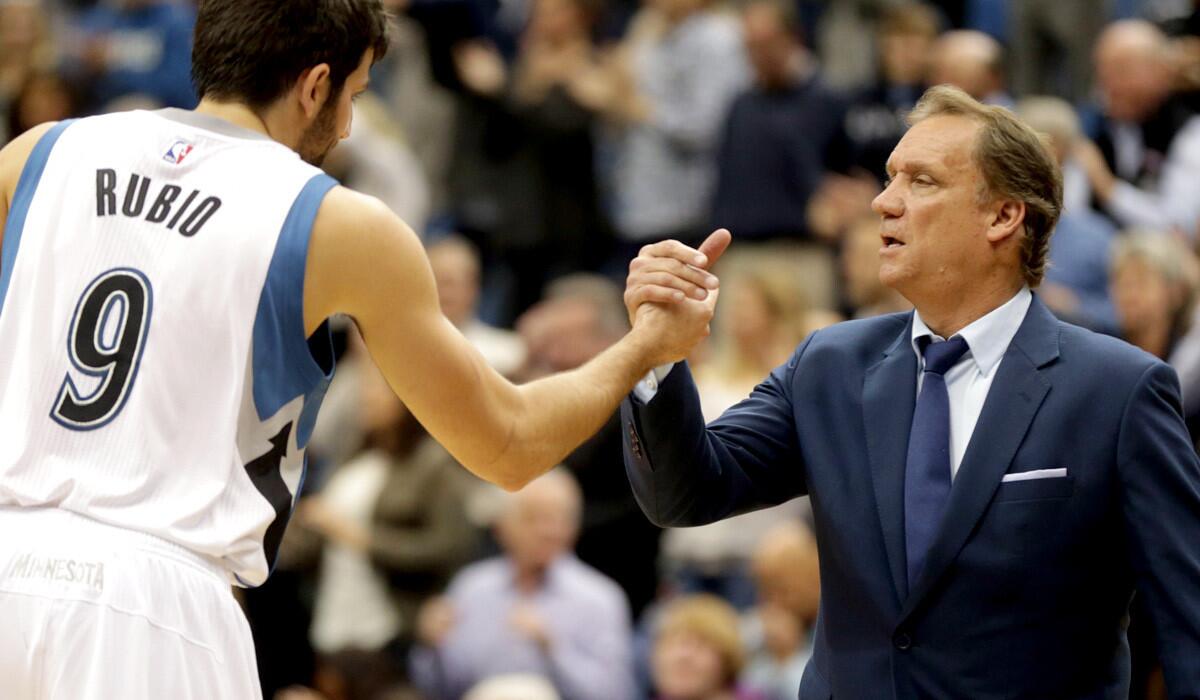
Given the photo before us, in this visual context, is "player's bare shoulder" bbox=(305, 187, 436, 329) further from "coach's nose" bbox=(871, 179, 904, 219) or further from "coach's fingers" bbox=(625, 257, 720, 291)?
"coach's nose" bbox=(871, 179, 904, 219)

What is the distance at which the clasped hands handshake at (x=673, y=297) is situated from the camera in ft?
14.3

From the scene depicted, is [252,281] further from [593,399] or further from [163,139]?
[593,399]

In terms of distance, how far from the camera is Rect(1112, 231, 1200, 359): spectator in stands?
A: 798cm

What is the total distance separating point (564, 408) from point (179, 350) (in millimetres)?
913

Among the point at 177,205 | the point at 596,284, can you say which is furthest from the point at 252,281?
the point at 596,284

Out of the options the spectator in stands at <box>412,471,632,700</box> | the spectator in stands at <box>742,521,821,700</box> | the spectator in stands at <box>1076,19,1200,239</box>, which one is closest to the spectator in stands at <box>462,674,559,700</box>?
the spectator in stands at <box>412,471,632,700</box>

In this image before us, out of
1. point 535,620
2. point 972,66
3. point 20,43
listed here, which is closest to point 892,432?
point 535,620

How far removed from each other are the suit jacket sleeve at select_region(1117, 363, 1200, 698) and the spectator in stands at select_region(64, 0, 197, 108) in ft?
33.1

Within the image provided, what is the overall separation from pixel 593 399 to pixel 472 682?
4367 millimetres

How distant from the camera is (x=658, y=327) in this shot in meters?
4.37

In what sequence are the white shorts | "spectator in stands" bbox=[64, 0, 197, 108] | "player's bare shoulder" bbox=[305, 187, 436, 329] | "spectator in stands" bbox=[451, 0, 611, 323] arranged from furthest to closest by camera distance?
"spectator in stands" bbox=[64, 0, 197, 108] → "spectator in stands" bbox=[451, 0, 611, 323] → "player's bare shoulder" bbox=[305, 187, 436, 329] → the white shorts

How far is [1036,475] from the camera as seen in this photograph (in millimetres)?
4043

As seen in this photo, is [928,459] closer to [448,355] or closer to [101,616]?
[448,355]

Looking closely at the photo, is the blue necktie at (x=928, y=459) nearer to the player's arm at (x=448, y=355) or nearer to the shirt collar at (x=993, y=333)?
the shirt collar at (x=993, y=333)
